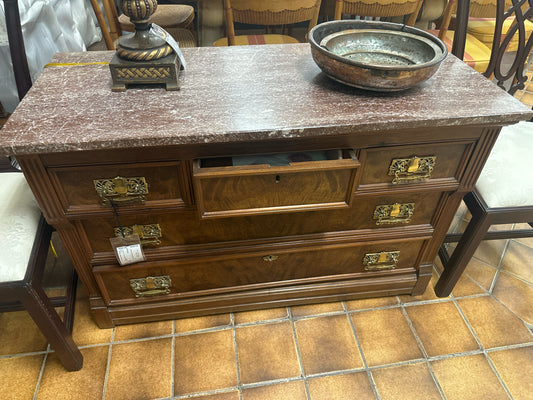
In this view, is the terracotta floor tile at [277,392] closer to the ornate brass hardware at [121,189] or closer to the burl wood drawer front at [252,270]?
the burl wood drawer front at [252,270]

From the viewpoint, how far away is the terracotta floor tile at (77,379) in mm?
1165

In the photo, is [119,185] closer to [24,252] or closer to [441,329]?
[24,252]

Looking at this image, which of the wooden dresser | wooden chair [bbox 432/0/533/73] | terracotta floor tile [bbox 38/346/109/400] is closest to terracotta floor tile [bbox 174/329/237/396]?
the wooden dresser

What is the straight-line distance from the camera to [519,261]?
62.6 inches

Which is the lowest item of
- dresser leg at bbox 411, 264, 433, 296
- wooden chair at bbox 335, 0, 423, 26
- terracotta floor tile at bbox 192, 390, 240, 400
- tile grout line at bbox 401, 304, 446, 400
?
terracotta floor tile at bbox 192, 390, 240, 400

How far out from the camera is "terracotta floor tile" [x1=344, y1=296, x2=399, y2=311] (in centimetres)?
142

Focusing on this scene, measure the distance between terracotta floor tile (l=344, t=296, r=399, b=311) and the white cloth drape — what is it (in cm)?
168

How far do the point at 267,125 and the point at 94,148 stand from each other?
1.27 ft

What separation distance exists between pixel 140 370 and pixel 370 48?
128 cm

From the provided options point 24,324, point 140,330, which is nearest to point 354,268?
point 140,330

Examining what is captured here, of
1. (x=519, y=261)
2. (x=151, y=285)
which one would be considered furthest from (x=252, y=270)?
(x=519, y=261)

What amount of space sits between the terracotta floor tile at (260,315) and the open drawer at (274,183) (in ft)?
1.88

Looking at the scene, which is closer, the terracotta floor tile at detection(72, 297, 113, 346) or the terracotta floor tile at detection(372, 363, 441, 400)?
the terracotta floor tile at detection(372, 363, 441, 400)

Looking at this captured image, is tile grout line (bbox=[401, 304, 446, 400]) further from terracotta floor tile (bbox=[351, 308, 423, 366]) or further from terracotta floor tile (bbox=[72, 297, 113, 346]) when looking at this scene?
terracotta floor tile (bbox=[72, 297, 113, 346])
